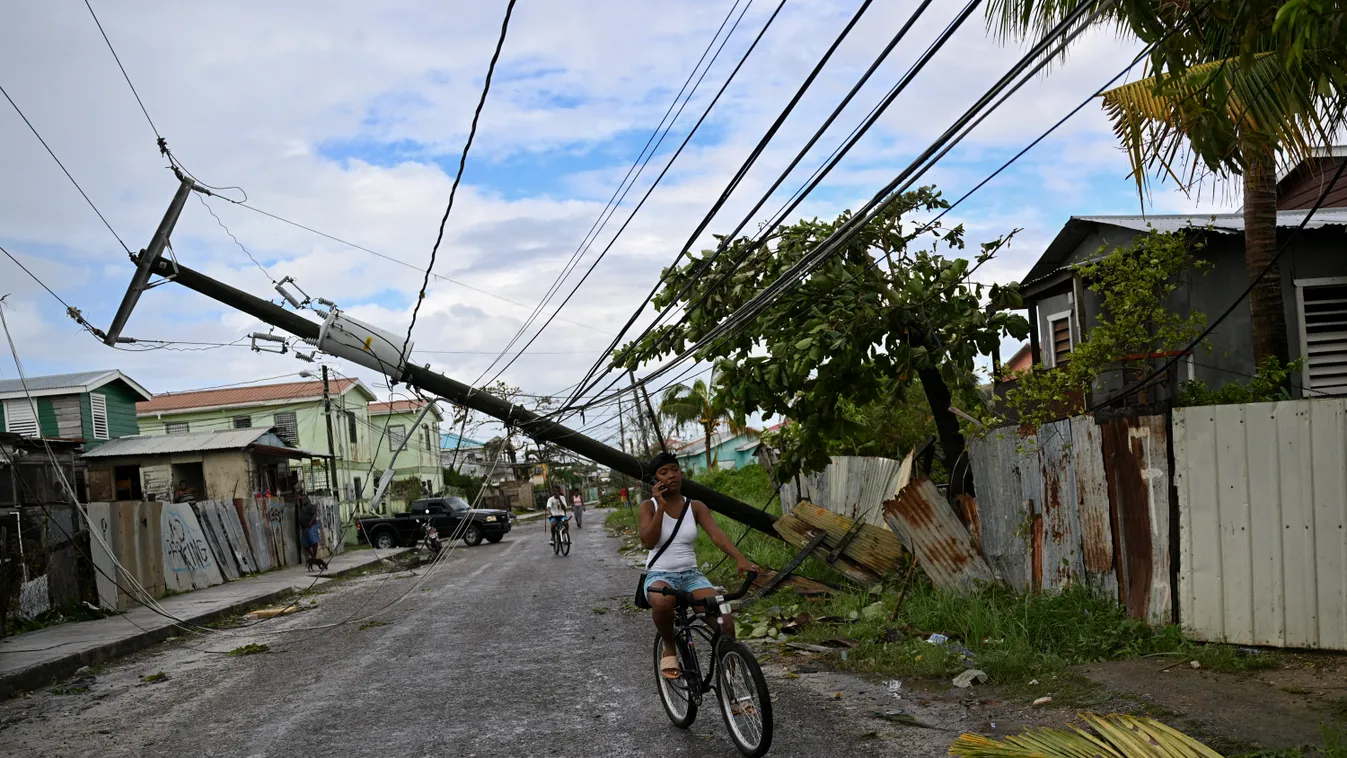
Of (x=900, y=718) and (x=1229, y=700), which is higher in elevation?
(x=1229, y=700)

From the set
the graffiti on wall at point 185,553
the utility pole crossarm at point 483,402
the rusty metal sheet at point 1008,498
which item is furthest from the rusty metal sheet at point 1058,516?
the graffiti on wall at point 185,553

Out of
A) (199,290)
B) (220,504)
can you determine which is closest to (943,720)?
(199,290)

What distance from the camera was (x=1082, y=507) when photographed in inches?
342

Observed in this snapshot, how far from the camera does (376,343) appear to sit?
45.7 ft

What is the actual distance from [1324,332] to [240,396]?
49.6 m

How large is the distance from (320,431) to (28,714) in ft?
154

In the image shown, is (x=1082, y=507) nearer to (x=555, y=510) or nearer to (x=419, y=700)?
(x=419, y=700)

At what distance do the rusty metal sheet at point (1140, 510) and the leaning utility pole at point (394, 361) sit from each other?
5901 millimetres

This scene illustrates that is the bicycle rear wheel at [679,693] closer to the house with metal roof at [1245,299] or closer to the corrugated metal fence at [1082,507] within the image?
the corrugated metal fence at [1082,507]

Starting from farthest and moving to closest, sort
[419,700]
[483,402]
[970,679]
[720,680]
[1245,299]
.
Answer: [483,402] → [1245,299] → [419,700] → [970,679] → [720,680]

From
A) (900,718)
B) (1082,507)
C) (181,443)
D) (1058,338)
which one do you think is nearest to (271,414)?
(181,443)

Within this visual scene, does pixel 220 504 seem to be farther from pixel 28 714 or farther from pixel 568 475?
pixel 568 475

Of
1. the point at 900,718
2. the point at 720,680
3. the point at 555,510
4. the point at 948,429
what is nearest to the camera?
the point at 720,680

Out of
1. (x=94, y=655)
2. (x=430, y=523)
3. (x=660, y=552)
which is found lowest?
(x=430, y=523)
